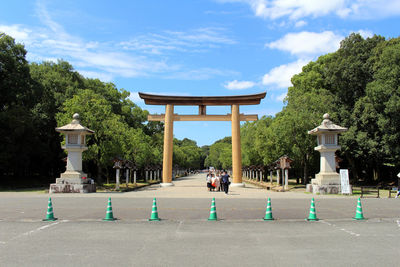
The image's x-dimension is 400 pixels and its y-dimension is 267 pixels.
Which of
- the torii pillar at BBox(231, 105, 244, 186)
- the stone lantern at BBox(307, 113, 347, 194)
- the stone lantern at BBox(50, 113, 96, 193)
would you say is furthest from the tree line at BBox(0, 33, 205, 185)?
the stone lantern at BBox(307, 113, 347, 194)

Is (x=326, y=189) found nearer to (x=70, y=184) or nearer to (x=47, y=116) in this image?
(x=70, y=184)

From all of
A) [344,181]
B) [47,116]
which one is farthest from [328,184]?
[47,116]

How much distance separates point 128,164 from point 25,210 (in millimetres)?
19665

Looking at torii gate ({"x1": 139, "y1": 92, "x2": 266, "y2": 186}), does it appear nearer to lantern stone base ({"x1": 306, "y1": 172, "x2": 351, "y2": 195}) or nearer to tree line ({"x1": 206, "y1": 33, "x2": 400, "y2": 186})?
tree line ({"x1": 206, "y1": 33, "x2": 400, "y2": 186})

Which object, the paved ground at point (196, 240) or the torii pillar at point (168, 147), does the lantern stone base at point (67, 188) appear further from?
the torii pillar at point (168, 147)

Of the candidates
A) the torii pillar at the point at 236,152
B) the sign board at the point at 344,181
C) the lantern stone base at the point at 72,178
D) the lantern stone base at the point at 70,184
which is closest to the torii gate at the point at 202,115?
the torii pillar at the point at 236,152

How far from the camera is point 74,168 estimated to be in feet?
81.4

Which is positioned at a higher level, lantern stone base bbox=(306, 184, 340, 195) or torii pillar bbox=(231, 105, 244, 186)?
torii pillar bbox=(231, 105, 244, 186)

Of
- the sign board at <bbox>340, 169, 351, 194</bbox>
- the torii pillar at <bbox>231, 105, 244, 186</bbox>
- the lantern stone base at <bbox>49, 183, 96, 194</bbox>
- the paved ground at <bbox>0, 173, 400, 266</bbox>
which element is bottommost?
the paved ground at <bbox>0, 173, 400, 266</bbox>

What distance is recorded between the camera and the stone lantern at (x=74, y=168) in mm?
24141

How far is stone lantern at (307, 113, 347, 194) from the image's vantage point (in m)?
24.0

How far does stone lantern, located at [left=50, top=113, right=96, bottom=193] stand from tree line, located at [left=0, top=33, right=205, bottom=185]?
5.76 metres

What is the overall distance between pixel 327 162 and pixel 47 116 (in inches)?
1242

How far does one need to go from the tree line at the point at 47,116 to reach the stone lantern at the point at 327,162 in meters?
16.6
